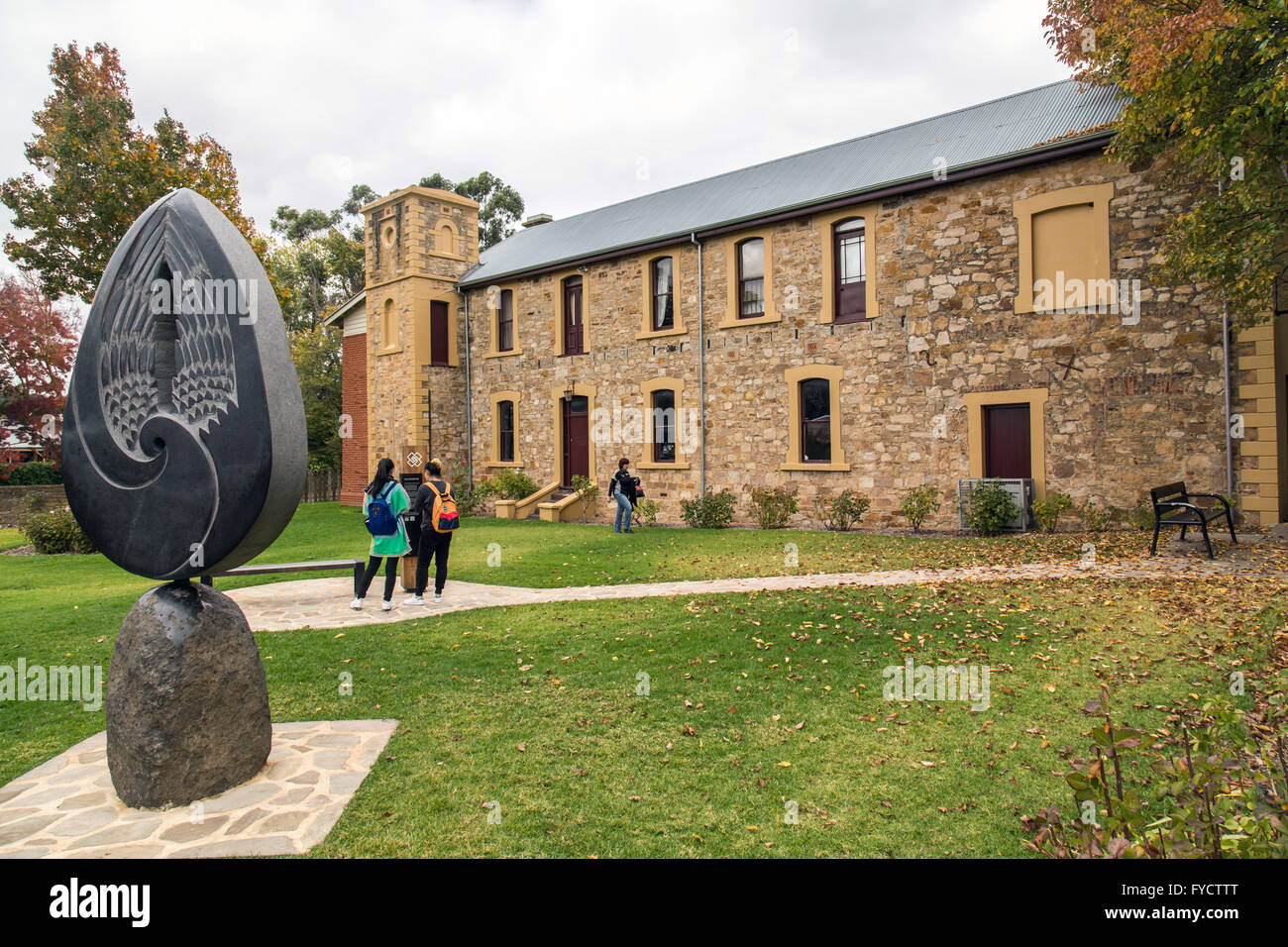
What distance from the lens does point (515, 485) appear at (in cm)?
2166

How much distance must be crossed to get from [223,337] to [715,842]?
3953mm

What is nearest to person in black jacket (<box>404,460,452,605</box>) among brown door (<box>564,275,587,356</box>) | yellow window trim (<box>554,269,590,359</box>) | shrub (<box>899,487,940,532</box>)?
shrub (<box>899,487,940,532</box>)

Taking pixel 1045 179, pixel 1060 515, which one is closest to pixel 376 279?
pixel 1045 179

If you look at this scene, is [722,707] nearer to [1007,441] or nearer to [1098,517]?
[1098,517]

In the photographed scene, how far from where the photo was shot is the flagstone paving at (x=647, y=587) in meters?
8.76

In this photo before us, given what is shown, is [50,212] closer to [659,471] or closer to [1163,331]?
[659,471]

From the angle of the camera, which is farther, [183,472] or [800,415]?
[800,415]

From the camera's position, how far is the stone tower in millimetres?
23531

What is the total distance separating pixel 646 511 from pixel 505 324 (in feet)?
30.7

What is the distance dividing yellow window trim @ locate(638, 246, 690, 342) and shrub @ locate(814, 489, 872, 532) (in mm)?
6000

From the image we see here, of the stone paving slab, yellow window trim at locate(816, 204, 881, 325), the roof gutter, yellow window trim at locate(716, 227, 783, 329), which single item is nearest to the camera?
the stone paving slab

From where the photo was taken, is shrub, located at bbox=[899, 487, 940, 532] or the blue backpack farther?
shrub, located at bbox=[899, 487, 940, 532]

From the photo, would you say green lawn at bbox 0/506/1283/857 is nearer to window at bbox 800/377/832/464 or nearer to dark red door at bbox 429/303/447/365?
window at bbox 800/377/832/464

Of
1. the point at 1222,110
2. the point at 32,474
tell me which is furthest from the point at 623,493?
the point at 32,474
